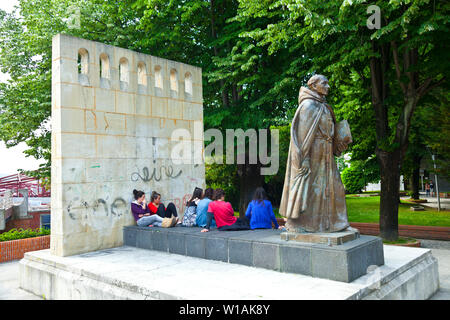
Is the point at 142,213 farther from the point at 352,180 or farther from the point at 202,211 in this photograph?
the point at 352,180

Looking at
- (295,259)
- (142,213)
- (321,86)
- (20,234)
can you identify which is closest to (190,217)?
(142,213)

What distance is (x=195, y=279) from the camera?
630 cm

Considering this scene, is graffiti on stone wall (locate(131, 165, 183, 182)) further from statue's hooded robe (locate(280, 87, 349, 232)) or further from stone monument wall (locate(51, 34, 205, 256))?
statue's hooded robe (locate(280, 87, 349, 232))

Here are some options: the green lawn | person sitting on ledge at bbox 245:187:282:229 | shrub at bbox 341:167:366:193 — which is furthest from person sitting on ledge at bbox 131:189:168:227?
shrub at bbox 341:167:366:193

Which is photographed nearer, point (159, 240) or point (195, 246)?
point (195, 246)

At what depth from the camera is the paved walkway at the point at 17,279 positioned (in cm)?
792

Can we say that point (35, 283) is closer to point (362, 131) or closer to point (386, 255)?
point (386, 255)

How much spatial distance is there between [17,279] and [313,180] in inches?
310

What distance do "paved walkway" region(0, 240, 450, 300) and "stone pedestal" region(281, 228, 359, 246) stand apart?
231 centimetres

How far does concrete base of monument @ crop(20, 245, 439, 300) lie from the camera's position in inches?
219

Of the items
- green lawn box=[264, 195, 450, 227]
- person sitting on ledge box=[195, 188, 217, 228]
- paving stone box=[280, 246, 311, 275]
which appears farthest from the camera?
green lawn box=[264, 195, 450, 227]

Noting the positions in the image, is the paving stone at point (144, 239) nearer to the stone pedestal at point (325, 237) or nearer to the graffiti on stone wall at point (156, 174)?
the graffiti on stone wall at point (156, 174)

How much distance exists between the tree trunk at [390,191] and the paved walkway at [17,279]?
146cm
